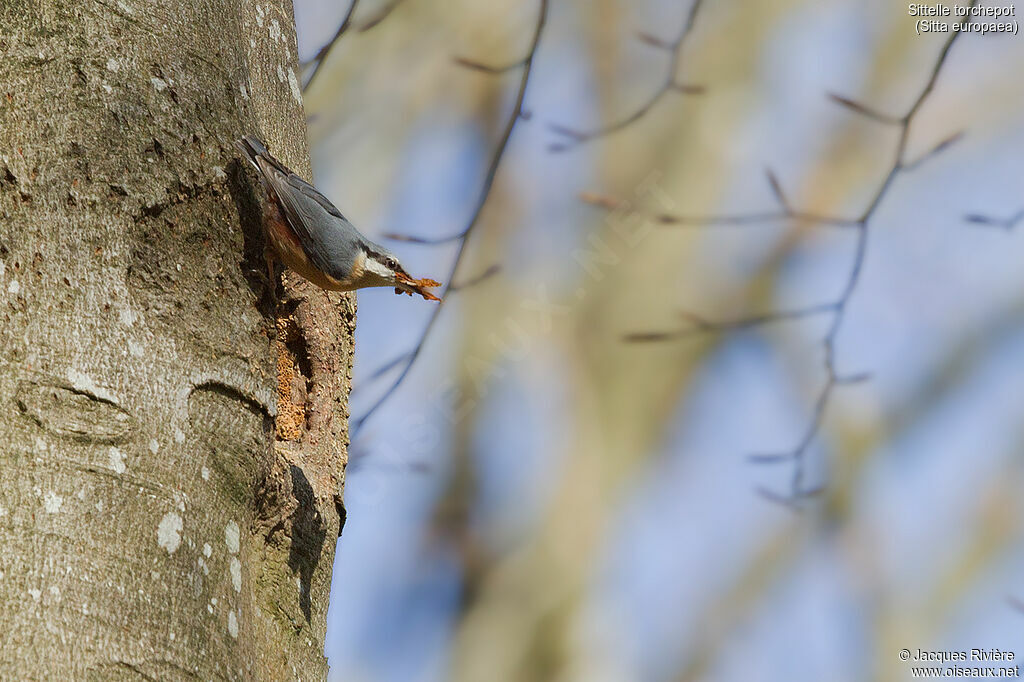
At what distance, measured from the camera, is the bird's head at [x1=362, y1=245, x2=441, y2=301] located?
2.22m

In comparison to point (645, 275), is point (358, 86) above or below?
above

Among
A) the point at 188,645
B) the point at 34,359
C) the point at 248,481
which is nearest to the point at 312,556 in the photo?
the point at 248,481

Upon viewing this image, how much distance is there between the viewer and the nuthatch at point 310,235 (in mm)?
1634

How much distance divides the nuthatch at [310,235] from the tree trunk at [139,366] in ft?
0.16

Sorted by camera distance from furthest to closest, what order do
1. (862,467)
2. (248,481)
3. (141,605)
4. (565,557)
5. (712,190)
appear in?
(862,467), (712,190), (565,557), (248,481), (141,605)

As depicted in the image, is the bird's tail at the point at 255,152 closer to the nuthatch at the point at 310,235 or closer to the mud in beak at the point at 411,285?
the nuthatch at the point at 310,235

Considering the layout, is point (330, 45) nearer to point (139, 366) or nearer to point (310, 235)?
point (310, 235)

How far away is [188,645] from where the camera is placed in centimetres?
121

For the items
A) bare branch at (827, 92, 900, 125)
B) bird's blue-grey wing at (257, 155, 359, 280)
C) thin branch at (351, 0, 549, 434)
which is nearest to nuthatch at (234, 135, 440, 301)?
bird's blue-grey wing at (257, 155, 359, 280)

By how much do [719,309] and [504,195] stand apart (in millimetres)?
1163

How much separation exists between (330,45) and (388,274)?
0.93m

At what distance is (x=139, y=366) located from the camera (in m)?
1.30

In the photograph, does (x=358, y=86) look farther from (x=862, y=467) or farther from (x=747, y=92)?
(x=862, y=467)

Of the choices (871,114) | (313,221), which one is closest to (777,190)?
(871,114)
